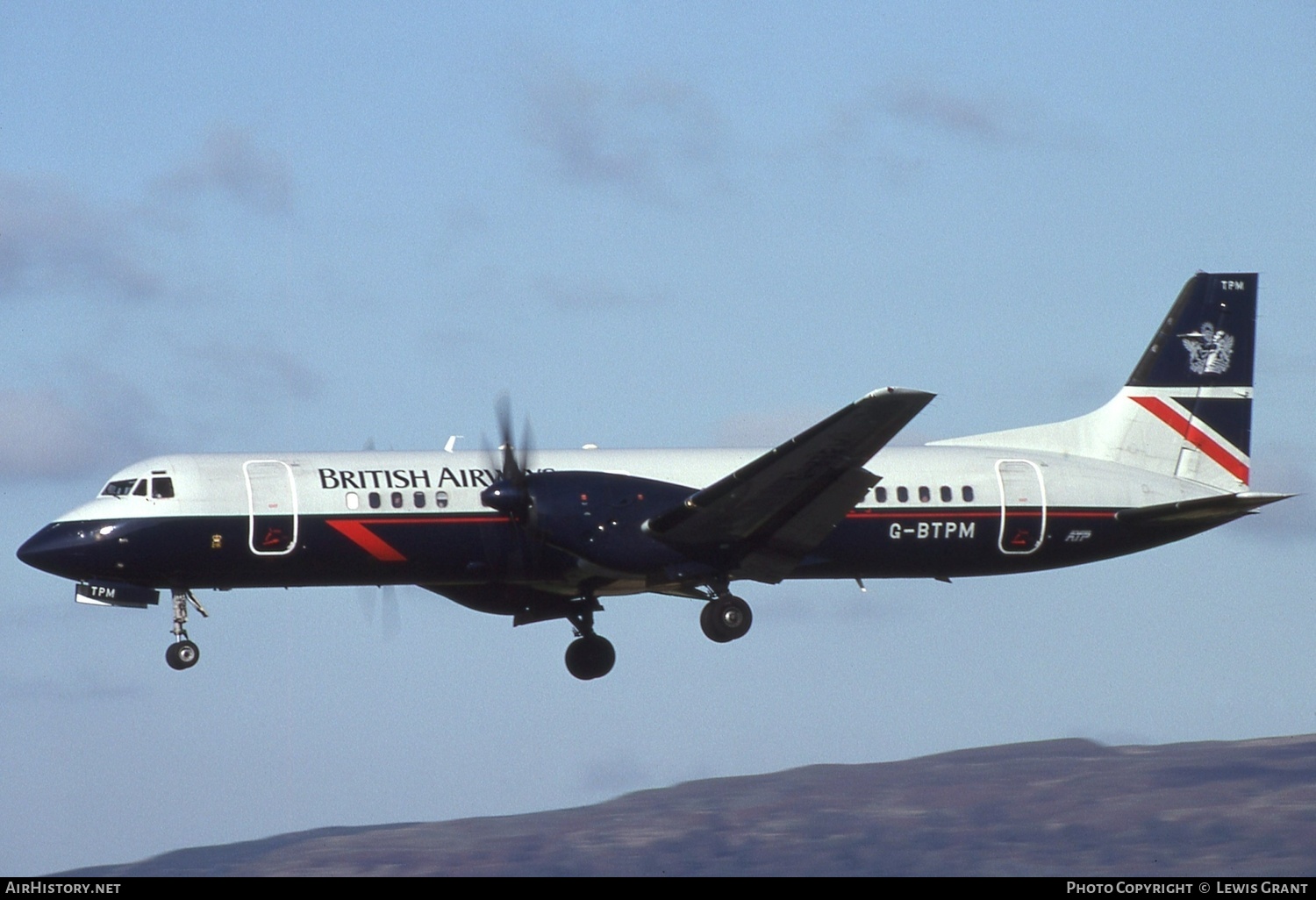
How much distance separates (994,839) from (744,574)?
14160 cm

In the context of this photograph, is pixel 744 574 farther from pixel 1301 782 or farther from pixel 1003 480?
pixel 1301 782

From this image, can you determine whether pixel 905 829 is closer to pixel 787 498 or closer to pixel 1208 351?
pixel 1208 351

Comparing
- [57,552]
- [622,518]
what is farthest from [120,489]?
[622,518]

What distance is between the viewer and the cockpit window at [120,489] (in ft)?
96.1

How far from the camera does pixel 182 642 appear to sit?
2928 cm

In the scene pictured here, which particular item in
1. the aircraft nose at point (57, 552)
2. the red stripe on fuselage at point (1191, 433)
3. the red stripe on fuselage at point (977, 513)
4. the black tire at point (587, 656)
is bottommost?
the black tire at point (587, 656)

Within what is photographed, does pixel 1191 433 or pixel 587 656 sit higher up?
pixel 1191 433

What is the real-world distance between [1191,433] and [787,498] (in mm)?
9384

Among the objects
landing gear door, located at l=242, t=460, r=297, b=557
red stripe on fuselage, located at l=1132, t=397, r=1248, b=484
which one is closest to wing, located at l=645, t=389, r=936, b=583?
landing gear door, located at l=242, t=460, r=297, b=557

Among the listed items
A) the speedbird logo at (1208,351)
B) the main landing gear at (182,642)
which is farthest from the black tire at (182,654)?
the speedbird logo at (1208,351)

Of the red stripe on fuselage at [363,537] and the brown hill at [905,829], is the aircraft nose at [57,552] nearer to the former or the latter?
the red stripe on fuselage at [363,537]

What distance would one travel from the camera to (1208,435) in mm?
34281

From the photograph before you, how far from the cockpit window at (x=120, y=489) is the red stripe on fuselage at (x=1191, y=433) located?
717 inches
